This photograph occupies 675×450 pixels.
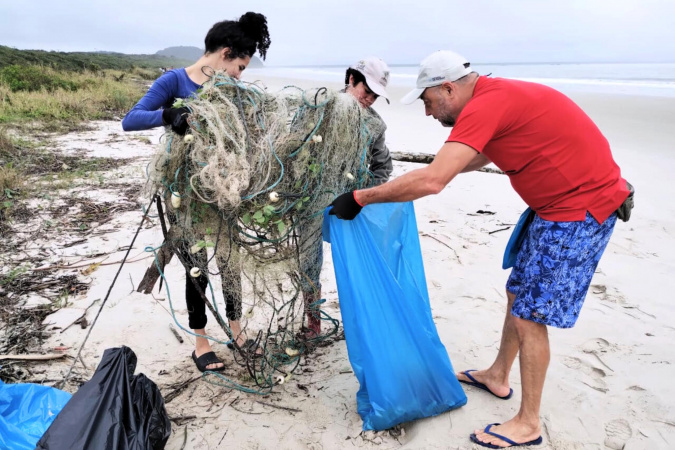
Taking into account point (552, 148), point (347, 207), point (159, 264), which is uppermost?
point (552, 148)

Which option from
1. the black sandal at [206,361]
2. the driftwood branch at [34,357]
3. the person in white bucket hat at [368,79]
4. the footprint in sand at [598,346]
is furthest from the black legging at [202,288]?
the footprint in sand at [598,346]

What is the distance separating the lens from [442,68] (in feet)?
5.94

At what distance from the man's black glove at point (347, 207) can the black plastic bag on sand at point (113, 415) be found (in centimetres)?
101

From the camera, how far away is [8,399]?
1.72 m

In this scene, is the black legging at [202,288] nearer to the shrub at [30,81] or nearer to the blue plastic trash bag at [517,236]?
the blue plastic trash bag at [517,236]

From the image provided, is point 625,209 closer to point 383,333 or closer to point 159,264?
point 383,333

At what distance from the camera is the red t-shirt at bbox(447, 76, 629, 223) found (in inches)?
68.0

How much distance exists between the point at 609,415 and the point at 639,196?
374cm

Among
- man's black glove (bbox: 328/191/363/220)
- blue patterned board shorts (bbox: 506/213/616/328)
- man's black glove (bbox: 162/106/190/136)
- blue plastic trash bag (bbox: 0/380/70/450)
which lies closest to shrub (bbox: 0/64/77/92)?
man's black glove (bbox: 162/106/190/136)

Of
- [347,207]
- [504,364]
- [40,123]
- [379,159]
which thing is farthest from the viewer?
[40,123]

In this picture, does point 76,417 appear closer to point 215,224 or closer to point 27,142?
point 215,224

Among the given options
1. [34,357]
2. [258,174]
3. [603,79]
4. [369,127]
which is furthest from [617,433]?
[603,79]

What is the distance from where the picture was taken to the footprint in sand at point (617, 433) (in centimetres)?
192

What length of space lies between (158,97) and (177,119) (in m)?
0.36
